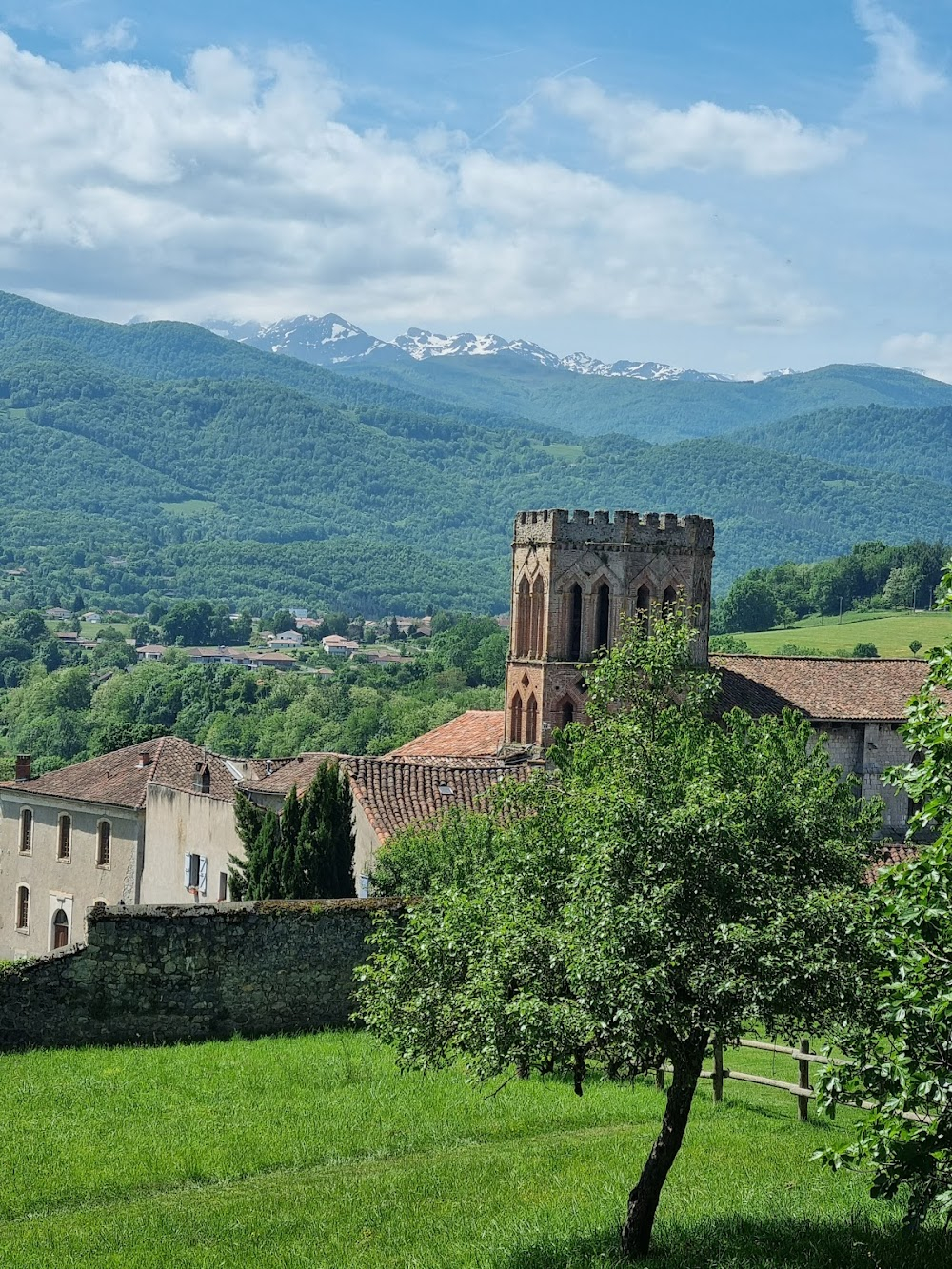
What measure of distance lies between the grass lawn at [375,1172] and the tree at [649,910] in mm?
1607

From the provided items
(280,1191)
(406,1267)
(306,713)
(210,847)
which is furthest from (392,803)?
(306,713)

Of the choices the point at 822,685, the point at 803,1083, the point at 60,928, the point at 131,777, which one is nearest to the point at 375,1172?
the point at 803,1083

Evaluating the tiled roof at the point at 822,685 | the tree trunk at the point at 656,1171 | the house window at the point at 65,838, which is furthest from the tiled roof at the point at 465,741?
the tree trunk at the point at 656,1171

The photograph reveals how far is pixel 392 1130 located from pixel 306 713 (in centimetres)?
11486

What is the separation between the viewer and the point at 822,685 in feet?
168

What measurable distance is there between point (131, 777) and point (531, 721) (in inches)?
527

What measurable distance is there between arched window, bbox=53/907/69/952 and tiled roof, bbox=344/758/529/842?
48.5ft

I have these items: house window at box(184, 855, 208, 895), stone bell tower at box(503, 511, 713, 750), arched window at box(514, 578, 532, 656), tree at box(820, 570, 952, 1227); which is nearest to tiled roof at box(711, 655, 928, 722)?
stone bell tower at box(503, 511, 713, 750)

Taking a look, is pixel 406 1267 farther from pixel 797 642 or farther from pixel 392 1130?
pixel 797 642

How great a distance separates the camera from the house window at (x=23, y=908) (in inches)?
2018

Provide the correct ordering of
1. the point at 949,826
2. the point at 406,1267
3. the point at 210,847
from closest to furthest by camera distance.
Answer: the point at 949,826, the point at 406,1267, the point at 210,847

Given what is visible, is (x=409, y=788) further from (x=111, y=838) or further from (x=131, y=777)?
(x=131, y=777)

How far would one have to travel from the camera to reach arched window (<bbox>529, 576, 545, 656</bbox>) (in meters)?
54.0

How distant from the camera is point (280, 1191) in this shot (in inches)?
671
